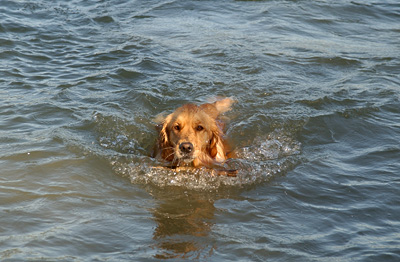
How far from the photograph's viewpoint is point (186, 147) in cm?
632

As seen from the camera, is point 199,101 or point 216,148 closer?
point 216,148

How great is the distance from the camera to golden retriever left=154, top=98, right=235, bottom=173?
6.44m

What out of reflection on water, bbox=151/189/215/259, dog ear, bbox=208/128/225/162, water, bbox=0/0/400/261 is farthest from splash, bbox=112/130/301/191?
reflection on water, bbox=151/189/215/259

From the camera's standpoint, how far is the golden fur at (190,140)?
6.43 m

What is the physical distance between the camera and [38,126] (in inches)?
298

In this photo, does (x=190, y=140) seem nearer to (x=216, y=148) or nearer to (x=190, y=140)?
(x=190, y=140)

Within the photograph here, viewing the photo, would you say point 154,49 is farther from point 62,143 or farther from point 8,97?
point 62,143

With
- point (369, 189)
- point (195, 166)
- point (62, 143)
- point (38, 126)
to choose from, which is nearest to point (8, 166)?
point (62, 143)

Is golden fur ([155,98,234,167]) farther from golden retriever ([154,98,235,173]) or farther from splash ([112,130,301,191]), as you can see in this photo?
splash ([112,130,301,191])

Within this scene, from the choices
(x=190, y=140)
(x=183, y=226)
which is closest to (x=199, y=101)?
(x=190, y=140)

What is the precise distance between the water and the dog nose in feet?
1.02

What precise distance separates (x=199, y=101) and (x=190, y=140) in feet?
7.58

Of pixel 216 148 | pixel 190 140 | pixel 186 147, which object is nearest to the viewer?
pixel 186 147

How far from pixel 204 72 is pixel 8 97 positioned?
10.9 ft
